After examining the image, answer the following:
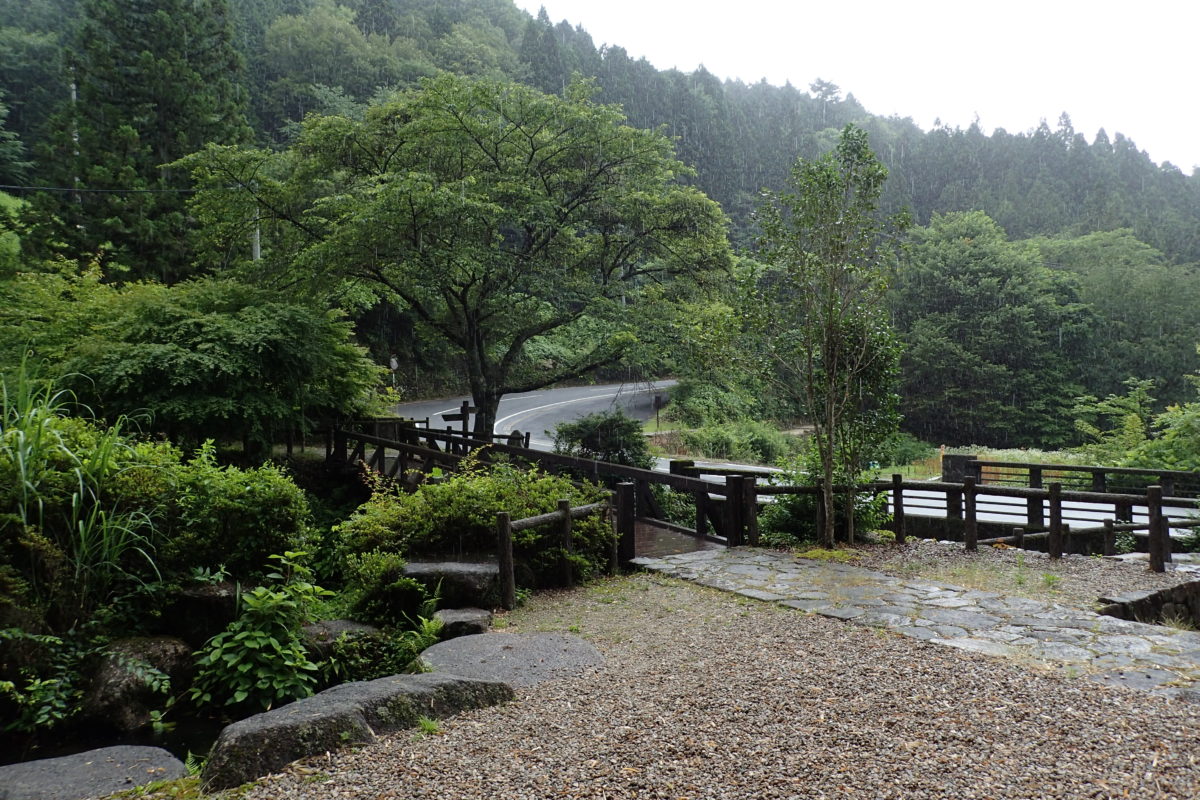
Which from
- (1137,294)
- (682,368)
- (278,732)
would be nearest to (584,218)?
(682,368)

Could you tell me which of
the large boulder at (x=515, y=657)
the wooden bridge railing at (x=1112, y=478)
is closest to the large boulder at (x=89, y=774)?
the large boulder at (x=515, y=657)

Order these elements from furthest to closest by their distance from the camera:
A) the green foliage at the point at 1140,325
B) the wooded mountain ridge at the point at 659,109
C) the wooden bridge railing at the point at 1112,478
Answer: the wooded mountain ridge at the point at 659,109 → the green foliage at the point at 1140,325 → the wooden bridge railing at the point at 1112,478

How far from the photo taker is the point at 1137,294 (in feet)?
130

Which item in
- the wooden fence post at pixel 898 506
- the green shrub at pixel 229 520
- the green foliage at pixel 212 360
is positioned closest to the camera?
the green shrub at pixel 229 520

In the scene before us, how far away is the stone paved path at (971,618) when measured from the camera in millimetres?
4867

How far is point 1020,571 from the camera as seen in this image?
26.8 ft

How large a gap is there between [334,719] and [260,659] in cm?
186

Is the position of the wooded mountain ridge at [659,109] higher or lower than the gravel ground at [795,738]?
higher

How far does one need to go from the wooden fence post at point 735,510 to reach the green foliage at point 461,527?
2.06 meters

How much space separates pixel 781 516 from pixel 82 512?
23.5ft

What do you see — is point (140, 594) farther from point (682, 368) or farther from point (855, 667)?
point (682, 368)

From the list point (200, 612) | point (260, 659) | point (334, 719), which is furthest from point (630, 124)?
point (334, 719)

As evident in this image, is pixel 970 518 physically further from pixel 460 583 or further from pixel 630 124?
pixel 630 124

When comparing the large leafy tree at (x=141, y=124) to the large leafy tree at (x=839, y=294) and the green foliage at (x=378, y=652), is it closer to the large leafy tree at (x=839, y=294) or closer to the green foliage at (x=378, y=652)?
the large leafy tree at (x=839, y=294)
